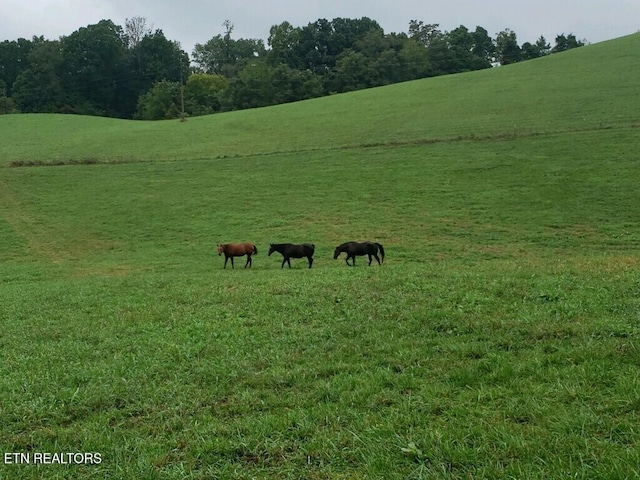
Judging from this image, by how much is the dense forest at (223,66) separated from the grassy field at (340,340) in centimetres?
7376

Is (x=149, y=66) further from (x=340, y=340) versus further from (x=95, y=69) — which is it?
(x=340, y=340)

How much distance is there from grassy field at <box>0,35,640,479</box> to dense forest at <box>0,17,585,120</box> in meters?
73.8

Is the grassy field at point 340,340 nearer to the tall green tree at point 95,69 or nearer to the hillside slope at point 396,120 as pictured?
the hillside slope at point 396,120

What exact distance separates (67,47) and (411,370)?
134189mm

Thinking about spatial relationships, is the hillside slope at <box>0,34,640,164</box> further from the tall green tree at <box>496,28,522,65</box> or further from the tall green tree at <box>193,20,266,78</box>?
the tall green tree at <box>193,20,266,78</box>

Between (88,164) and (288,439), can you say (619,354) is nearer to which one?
(288,439)

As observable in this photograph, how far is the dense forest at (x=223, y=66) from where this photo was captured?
10038 centimetres

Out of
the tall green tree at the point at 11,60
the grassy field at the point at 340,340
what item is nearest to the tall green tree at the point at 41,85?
the tall green tree at the point at 11,60

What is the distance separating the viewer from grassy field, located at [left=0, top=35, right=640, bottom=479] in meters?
4.60

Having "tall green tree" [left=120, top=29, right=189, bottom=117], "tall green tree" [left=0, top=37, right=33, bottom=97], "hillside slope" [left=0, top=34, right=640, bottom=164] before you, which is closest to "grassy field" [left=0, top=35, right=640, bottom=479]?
"hillside slope" [left=0, top=34, right=640, bottom=164]

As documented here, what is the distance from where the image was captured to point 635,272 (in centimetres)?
1097

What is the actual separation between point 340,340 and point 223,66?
146 m

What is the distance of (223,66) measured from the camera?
471 feet

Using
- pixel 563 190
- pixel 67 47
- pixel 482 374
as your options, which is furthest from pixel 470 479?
pixel 67 47
